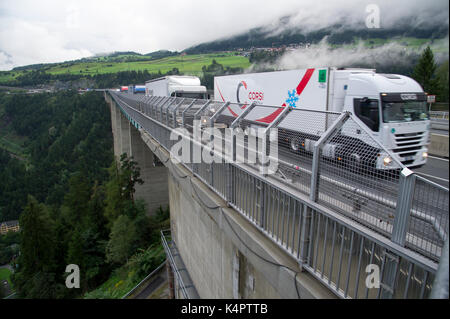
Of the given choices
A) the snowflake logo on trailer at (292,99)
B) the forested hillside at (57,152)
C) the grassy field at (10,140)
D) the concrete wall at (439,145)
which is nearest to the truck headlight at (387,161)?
the concrete wall at (439,145)

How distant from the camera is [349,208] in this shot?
2.98 meters

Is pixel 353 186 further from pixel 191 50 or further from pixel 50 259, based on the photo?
pixel 191 50

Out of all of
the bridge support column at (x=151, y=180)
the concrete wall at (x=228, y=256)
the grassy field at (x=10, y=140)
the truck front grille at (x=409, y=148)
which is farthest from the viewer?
the grassy field at (x=10, y=140)

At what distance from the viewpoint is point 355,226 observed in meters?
2.73

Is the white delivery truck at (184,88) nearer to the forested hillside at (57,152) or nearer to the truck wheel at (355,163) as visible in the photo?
the truck wheel at (355,163)

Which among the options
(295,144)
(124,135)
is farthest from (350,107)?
(124,135)

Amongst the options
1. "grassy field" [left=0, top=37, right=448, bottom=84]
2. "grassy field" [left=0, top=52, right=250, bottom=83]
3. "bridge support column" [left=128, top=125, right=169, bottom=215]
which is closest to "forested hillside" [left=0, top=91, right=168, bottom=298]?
"bridge support column" [left=128, top=125, right=169, bottom=215]

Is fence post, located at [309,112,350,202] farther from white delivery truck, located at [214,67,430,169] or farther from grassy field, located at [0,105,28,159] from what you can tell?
grassy field, located at [0,105,28,159]

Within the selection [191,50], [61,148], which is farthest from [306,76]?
[191,50]

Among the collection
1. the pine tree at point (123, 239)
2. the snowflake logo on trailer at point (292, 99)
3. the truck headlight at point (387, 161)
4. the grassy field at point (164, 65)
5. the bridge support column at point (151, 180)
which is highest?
the grassy field at point (164, 65)

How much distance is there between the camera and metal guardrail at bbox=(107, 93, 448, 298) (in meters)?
2.35

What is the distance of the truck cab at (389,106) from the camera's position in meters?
5.24

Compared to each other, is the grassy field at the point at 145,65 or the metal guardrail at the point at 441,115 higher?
the grassy field at the point at 145,65

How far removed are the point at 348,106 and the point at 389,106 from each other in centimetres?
220
